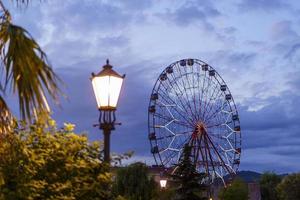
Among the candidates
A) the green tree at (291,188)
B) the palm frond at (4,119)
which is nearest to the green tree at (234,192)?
the green tree at (291,188)

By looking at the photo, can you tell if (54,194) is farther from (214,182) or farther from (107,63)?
(214,182)

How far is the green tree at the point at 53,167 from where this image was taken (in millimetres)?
11125

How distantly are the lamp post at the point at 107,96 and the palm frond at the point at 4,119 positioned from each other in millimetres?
2205

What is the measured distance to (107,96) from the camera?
1095cm

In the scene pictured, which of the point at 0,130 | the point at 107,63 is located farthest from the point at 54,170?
the point at 0,130

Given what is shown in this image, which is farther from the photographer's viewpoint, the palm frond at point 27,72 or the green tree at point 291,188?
the green tree at point 291,188

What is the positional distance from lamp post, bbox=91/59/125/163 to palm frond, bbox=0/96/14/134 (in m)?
2.21

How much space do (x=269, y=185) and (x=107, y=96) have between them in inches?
4764

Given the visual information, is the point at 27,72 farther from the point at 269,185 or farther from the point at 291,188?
the point at 269,185

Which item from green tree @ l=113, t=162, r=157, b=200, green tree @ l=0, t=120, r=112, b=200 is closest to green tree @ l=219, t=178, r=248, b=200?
green tree @ l=113, t=162, r=157, b=200

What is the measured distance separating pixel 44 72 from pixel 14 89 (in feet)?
1.32

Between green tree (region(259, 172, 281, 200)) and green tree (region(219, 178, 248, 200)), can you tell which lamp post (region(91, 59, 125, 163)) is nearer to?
green tree (region(219, 178, 248, 200))

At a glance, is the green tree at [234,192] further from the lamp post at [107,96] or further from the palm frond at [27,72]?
the palm frond at [27,72]

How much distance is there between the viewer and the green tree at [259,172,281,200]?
126 meters
